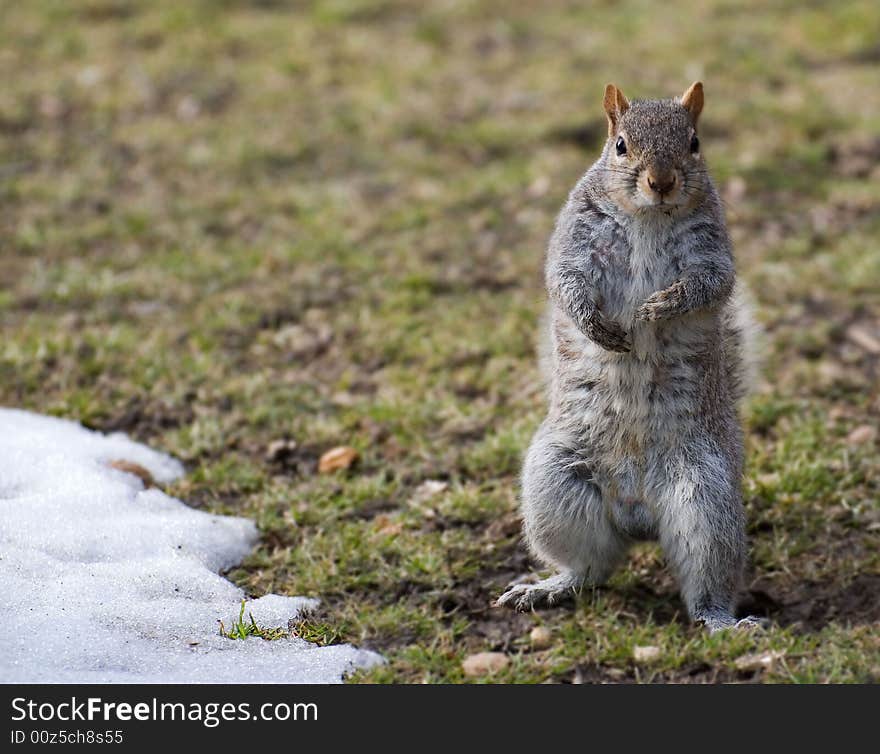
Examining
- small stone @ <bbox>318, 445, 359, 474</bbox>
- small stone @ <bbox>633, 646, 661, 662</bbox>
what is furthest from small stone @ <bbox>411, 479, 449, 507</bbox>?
small stone @ <bbox>633, 646, 661, 662</bbox>

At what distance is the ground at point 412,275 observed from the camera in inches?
138

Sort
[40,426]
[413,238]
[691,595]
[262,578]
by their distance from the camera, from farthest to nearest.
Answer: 1. [413,238]
2. [40,426]
3. [262,578]
4. [691,595]

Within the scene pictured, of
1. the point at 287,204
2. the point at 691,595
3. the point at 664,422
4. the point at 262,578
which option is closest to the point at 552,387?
the point at 664,422

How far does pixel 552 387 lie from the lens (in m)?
3.60

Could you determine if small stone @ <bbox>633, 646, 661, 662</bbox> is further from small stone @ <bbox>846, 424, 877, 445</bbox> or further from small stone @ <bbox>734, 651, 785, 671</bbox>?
small stone @ <bbox>846, 424, 877, 445</bbox>

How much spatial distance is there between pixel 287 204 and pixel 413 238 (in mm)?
701

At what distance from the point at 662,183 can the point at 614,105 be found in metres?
0.36

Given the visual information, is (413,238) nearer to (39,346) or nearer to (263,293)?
(263,293)

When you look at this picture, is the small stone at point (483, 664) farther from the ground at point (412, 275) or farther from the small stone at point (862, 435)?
the small stone at point (862, 435)

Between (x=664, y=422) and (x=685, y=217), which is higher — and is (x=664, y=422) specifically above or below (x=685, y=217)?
below

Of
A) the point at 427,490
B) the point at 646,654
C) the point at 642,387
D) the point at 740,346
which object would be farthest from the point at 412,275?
the point at 646,654

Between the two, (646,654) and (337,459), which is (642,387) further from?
(337,459)

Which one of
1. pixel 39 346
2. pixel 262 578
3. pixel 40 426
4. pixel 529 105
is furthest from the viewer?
pixel 529 105

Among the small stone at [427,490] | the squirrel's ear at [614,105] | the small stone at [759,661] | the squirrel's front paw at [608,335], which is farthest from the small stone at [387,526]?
the squirrel's ear at [614,105]
